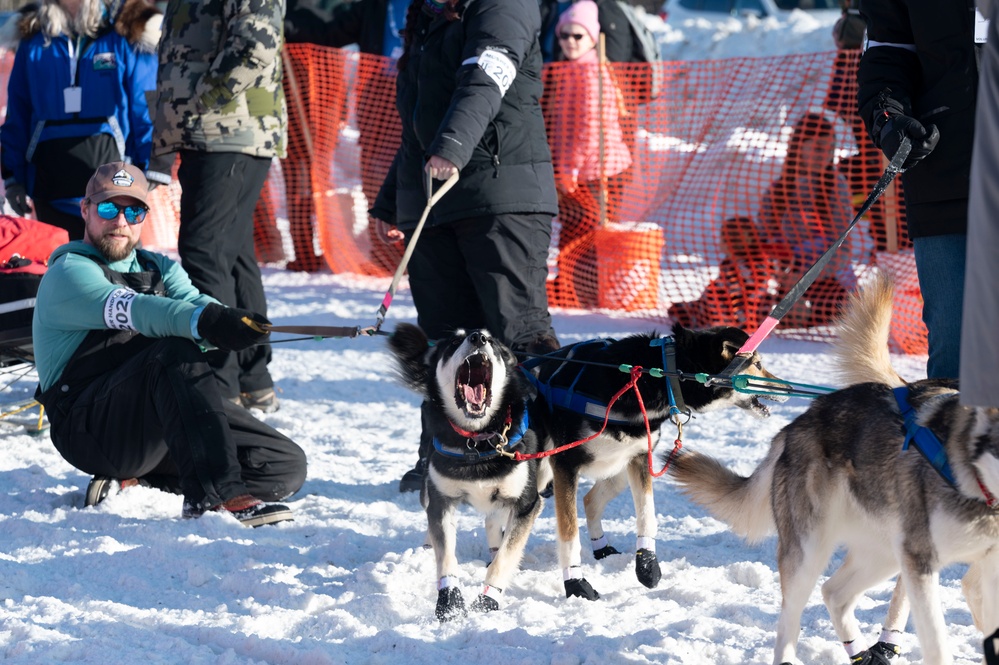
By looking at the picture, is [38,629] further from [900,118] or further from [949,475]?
[900,118]

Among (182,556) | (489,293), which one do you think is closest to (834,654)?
(489,293)

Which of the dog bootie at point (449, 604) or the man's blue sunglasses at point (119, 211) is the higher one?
the man's blue sunglasses at point (119, 211)

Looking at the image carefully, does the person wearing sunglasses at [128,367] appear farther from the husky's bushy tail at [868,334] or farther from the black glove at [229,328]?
the husky's bushy tail at [868,334]

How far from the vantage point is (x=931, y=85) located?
308 centimetres

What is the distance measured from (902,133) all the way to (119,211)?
8.78 feet

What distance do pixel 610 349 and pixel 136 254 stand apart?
1856 mm

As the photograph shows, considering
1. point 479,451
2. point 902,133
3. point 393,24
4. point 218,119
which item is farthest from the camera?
→ point 393,24

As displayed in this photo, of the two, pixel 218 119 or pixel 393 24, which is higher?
pixel 393 24

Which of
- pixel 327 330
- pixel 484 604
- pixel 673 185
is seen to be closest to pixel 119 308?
pixel 327 330

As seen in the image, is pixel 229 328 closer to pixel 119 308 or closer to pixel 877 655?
pixel 119 308

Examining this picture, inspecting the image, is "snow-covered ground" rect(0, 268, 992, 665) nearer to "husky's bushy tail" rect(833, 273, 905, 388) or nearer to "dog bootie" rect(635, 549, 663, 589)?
"dog bootie" rect(635, 549, 663, 589)

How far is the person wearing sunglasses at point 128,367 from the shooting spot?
12.7 feet

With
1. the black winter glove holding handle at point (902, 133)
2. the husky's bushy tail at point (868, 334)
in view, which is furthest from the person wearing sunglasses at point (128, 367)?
the black winter glove holding handle at point (902, 133)

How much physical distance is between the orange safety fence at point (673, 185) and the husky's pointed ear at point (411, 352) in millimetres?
3604
